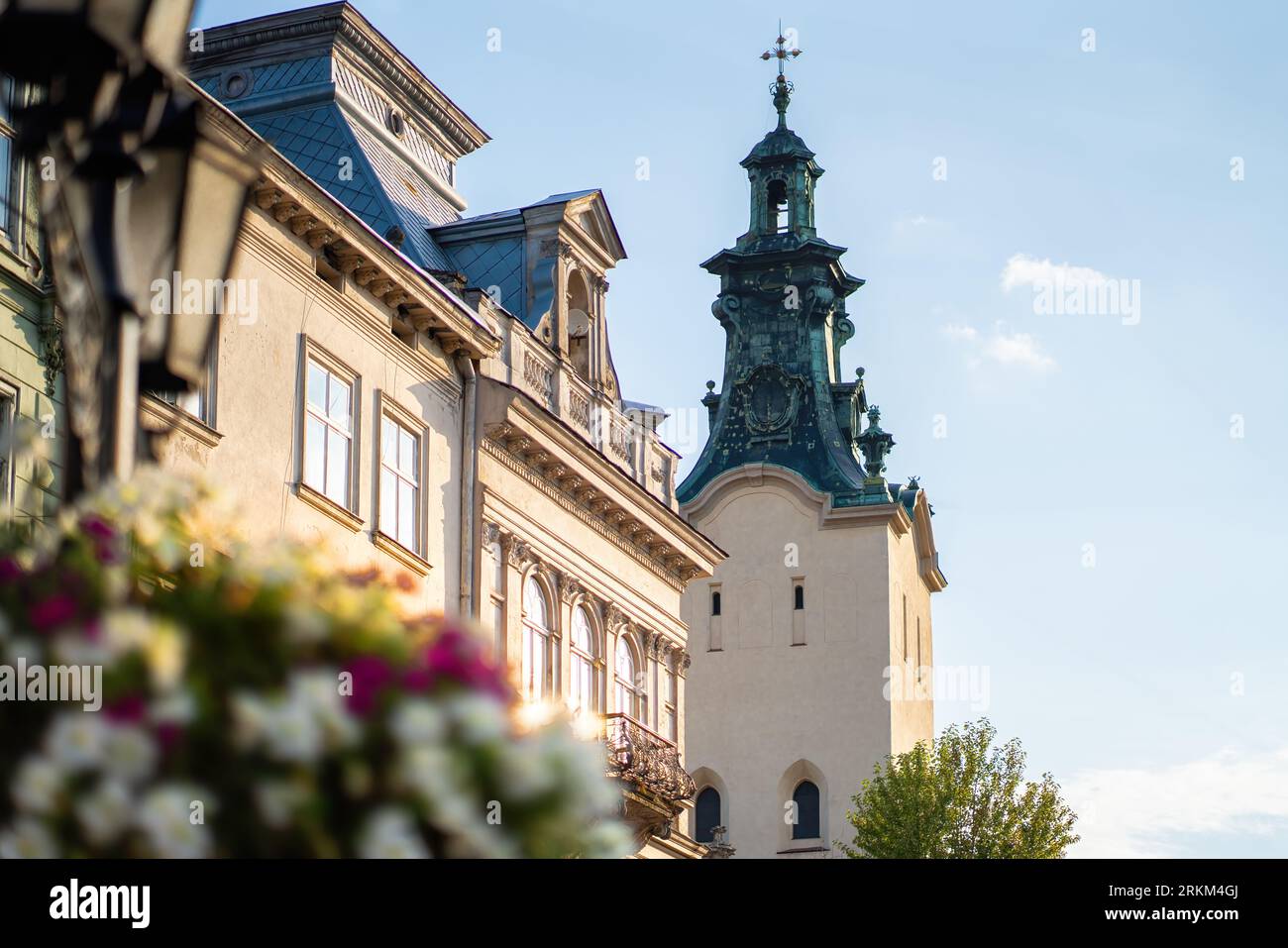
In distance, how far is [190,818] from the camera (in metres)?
4.65

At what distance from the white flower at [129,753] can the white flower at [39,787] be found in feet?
0.33

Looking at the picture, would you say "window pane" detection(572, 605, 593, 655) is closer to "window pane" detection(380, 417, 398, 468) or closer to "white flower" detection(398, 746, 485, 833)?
"window pane" detection(380, 417, 398, 468)

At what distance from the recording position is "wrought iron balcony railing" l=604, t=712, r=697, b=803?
3111 centimetres

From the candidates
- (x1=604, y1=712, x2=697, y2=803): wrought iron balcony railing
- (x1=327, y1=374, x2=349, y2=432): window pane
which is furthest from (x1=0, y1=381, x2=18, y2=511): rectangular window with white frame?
(x1=604, y1=712, x2=697, y2=803): wrought iron balcony railing

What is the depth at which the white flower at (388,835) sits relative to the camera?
15.1 feet

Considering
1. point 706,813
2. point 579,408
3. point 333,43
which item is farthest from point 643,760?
point 706,813

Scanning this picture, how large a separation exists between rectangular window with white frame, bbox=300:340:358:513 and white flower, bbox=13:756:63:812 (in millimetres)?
20389

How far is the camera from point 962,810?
158 feet

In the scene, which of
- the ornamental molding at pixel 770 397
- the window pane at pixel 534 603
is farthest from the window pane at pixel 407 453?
the ornamental molding at pixel 770 397

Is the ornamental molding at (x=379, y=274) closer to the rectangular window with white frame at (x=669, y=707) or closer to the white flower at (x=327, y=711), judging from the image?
the rectangular window with white frame at (x=669, y=707)

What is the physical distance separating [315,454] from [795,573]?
38.6 metres
